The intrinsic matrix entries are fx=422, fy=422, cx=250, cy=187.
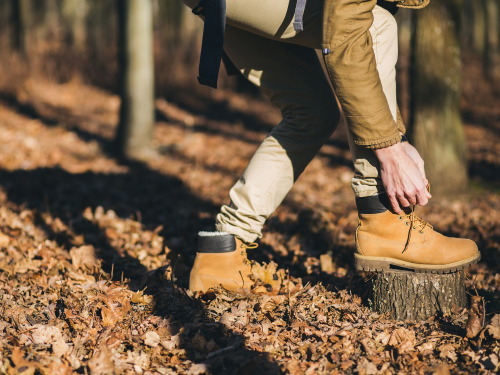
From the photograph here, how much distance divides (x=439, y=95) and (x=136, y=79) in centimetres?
416

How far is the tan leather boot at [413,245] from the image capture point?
6.69ft

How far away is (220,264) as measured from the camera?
2254 mm

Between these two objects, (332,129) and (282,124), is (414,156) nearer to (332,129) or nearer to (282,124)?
(332,129)

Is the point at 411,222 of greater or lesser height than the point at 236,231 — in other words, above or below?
above

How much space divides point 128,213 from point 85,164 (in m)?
2.67

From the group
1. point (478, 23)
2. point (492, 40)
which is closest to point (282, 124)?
point (492, 40)

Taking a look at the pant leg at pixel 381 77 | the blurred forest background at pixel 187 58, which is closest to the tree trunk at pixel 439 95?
the blurred forest background at pixel 187 58

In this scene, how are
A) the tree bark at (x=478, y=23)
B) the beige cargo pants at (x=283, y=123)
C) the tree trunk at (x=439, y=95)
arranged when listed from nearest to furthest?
the beige cargo pants at (x=283, y=123) → the tree trunk at (x=439, y=95) → the tree bark at (x=478, y=23)

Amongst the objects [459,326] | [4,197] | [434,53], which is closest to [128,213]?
[4,197]

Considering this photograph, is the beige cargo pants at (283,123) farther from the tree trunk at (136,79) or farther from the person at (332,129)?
the tree trunk at (136,79)

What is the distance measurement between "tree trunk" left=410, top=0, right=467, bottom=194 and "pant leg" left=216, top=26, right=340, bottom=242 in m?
2.78

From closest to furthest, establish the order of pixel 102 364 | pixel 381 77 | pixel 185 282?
pixel 102 364 → pixel 381 77 → pixel 185 282

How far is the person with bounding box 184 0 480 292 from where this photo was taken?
5.92 feet

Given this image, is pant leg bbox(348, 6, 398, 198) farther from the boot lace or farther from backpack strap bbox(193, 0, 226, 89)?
backpack strap bbox(193, 0, 226, 89)
